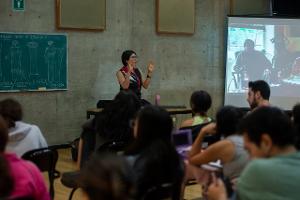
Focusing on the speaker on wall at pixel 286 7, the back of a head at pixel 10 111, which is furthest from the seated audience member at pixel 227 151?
the speaker on wall at pixel 286 7

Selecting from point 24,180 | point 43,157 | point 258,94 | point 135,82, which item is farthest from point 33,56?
point 24,180

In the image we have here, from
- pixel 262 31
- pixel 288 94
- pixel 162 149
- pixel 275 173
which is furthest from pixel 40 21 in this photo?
pixel 275 173

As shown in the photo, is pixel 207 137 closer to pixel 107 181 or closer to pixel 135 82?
pixel 107 181

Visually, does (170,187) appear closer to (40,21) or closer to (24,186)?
(24,186)

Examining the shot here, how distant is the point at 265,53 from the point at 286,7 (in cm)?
127

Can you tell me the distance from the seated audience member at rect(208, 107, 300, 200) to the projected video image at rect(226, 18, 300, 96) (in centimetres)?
A: 712

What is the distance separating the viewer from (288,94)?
9141 mm

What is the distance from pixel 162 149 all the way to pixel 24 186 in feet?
2.38

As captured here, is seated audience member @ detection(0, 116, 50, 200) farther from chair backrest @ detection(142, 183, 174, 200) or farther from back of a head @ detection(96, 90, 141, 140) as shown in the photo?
back of a head @ detection(96, 90, 141, 140)

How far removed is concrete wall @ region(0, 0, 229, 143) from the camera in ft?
24.3

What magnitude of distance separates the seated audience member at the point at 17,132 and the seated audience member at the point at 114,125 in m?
0.39

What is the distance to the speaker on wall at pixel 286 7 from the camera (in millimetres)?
9664

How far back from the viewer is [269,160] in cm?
191

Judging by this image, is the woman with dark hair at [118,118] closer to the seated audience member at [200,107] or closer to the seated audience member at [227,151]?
the seated audience member at [200,107]
